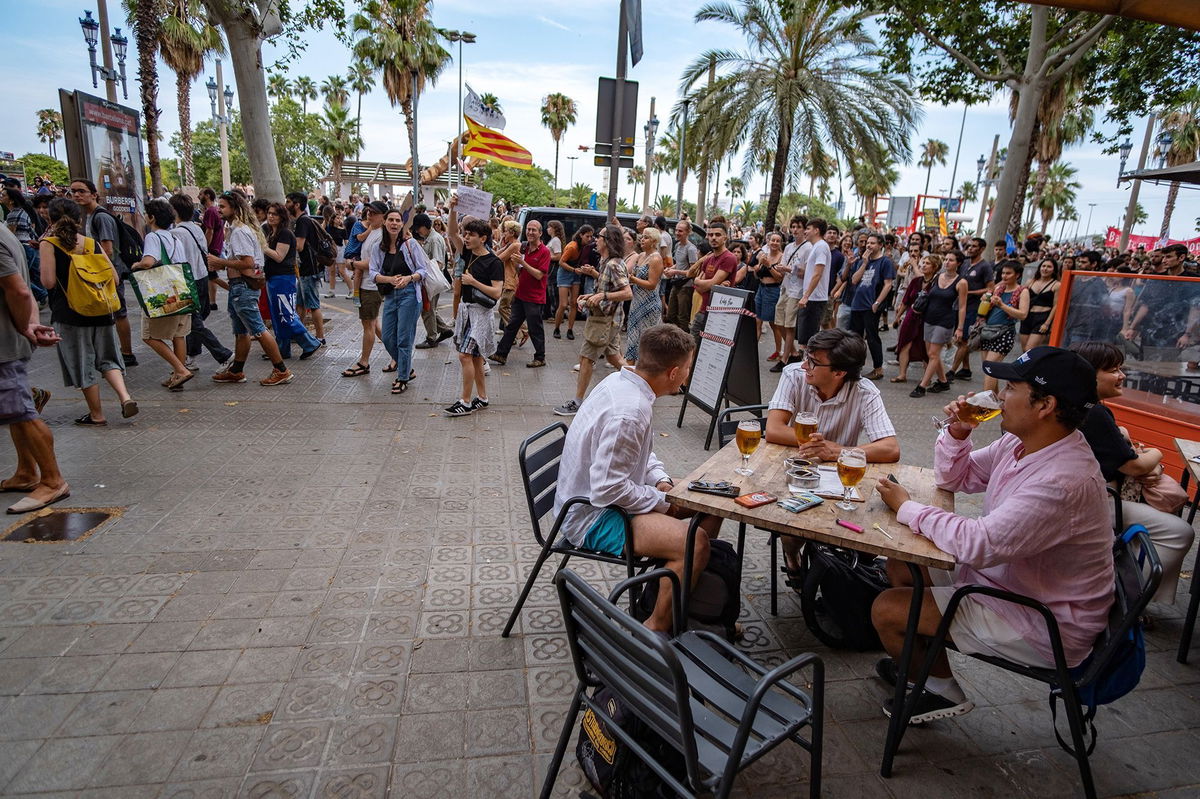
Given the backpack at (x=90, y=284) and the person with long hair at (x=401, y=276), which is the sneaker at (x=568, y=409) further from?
the backpack at (x=90, y=284)

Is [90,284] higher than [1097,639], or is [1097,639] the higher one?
[90,284]

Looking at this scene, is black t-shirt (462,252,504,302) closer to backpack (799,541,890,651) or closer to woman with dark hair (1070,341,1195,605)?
backpack (799,541,890,651)

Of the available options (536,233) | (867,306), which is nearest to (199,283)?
(536,233)

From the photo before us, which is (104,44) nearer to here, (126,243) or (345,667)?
(126,243)

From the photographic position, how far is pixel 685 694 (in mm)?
1612

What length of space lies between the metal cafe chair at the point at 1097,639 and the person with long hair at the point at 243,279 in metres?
6.95

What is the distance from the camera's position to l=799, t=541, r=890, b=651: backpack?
305 centimetres

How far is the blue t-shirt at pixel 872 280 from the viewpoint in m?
8.56

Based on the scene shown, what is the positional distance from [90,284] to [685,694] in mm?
5843

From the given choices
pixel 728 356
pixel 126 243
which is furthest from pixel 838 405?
pixel 126 243

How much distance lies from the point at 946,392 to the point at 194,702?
8.77 meters

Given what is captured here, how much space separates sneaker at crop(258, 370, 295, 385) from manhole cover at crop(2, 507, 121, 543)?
3.19 meters

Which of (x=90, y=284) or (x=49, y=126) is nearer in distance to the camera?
(x=90, y=284)

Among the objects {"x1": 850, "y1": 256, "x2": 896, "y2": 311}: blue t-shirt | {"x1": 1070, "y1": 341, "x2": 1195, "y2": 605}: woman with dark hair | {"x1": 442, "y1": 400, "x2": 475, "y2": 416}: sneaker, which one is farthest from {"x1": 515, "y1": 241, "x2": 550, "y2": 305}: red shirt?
{"x1": 1070, "y1": 341, "x2": 1195, "y2": 605}: woman with dark hair
